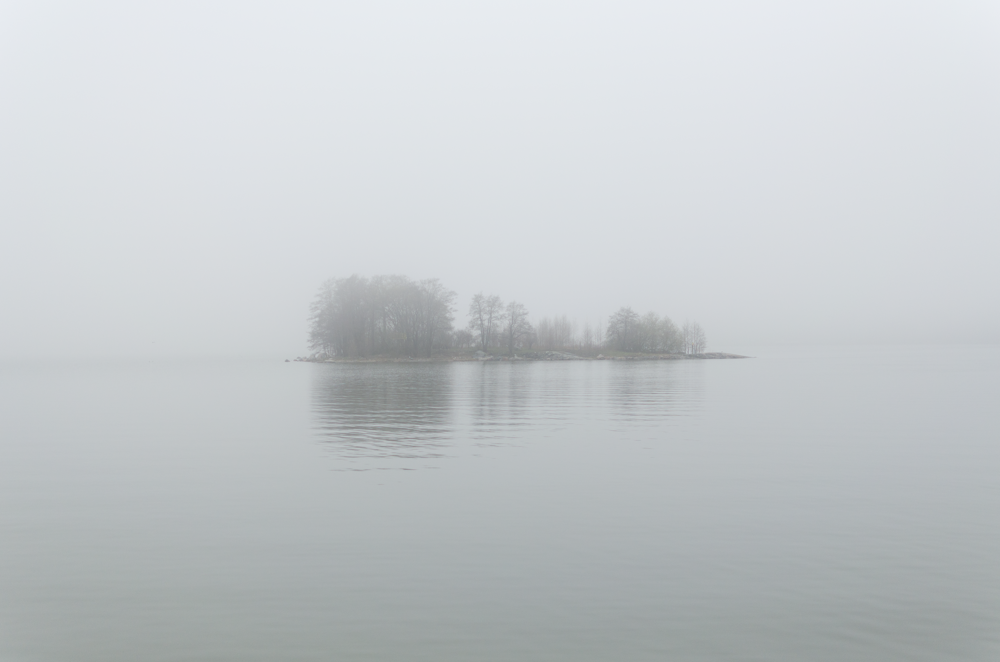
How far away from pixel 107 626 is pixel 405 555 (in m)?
4.94

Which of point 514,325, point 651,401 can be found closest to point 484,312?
point 514,325

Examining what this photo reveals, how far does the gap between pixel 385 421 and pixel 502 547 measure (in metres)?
23.3

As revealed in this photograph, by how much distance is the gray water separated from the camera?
9.05 meters

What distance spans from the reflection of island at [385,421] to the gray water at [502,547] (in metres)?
0.35

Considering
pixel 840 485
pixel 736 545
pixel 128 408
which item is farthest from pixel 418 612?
pixel 128 408

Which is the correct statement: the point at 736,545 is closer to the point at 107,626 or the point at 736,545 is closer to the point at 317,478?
the point at 107,626

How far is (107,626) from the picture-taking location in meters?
9.41

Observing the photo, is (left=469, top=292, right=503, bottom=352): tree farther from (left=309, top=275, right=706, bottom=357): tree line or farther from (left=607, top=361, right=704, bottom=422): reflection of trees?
(left=607, top=361, right=704, bottom=422): reflection of trees

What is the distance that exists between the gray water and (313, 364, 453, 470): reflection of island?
1.14 feet

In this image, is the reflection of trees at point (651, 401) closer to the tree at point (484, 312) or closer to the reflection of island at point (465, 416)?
the reflection of island at point (465, 416)

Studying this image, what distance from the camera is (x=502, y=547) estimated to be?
13.0 meters

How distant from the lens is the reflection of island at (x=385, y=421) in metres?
25.7

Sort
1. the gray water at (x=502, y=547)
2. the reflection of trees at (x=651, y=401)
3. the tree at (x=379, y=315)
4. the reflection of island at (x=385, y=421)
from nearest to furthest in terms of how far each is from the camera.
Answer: the gray water at (x=502, y=547)
the reflection of island at (x=385, y=421)
the reflection of trees at (x=651, y=401)
the tree at (x=379, y=315)

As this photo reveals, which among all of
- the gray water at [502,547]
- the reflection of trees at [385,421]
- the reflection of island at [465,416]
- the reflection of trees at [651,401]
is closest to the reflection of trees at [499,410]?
the reflection of island at [465,416]
